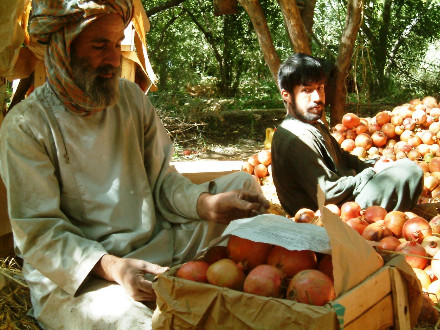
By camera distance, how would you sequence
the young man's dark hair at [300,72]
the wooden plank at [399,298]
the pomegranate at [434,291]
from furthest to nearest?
the young man's dark hair at [300,72] → the pomegranate at [434,291] → the wooden plank at [399,298]

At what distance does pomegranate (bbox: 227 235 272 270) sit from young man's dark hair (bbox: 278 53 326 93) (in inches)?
95.0

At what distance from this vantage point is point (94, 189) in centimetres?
233

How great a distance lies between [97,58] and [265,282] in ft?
4.22

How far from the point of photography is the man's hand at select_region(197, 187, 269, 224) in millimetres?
2236

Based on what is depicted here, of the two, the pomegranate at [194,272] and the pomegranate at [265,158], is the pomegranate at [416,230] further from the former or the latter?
the pomegranate at [265,158]

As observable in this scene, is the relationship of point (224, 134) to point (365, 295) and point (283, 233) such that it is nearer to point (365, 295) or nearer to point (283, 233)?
point (283, 233)

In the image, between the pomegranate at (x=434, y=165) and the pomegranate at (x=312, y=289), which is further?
the pomegranate at (x=434, y=165)

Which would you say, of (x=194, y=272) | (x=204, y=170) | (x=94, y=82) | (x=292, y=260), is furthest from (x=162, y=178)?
(x=204, y=170)

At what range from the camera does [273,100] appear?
11.8 meters

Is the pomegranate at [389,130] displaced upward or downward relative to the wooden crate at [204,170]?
upward

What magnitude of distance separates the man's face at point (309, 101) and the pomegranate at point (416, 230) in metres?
1.29

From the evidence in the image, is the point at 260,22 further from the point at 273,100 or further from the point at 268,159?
the point at 273,100

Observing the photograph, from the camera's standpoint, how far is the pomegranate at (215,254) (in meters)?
1.90

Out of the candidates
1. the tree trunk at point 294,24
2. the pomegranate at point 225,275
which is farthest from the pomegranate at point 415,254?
the tree trunk at point 294,24
